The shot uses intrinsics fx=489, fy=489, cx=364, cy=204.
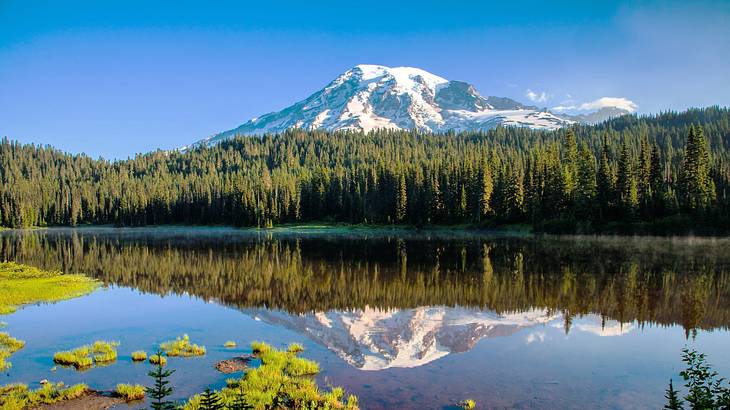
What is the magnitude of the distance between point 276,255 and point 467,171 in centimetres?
Result: 7502

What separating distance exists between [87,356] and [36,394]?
5470 mm

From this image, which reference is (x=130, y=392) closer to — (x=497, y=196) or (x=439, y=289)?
(x=439, y=289)

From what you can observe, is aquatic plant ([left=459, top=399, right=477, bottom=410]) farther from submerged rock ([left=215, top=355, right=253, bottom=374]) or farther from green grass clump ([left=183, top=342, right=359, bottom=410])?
submerged rock ([left=215, top=355, right=253, bottom=374])

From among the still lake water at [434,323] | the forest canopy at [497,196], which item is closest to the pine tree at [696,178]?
the forest canopy at [497,196]

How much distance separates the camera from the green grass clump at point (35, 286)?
36.2 m

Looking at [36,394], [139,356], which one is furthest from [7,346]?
[36,394]

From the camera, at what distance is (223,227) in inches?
6929

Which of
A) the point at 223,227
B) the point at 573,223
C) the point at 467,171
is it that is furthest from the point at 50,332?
the point at 223,227

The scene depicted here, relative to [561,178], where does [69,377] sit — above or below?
below

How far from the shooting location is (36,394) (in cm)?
1623

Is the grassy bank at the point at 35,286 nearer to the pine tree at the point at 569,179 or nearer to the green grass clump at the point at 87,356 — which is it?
the green grass clump at the point at 87,356

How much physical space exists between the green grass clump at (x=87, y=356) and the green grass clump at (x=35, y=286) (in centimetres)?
1420

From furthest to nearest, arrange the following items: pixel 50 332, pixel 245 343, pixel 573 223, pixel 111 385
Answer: pixel 573 223 → pixel 50 332 → pixel 245 343 → pixel 111 385

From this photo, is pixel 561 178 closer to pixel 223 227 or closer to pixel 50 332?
pixel 50 332
